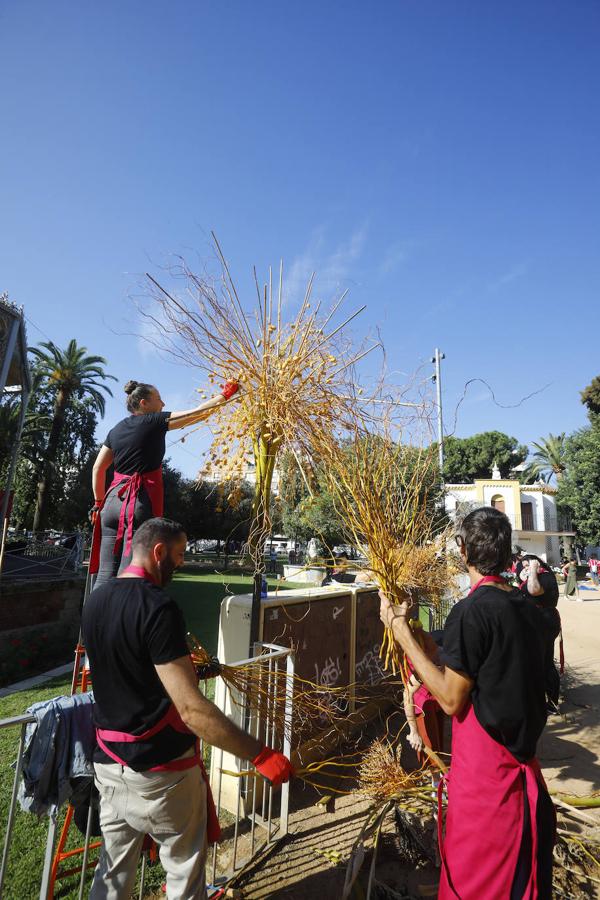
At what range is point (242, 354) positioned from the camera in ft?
9.64

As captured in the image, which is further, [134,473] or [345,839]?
[345,839]

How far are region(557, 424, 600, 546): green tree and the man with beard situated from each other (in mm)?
34599

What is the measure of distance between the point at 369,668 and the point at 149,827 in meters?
4.34

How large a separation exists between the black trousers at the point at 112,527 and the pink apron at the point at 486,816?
1934 mm

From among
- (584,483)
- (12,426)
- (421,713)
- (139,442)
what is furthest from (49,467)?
(584,483)

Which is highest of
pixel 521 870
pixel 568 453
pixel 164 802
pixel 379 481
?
pixel 568 453

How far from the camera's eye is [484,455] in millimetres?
44719

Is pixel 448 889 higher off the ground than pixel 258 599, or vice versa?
pixel 258 599

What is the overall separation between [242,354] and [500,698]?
226 cm

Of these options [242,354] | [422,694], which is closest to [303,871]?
[422,694]

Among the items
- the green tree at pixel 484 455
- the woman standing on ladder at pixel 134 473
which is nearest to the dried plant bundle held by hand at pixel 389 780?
the woman standing on ladder at pixel 134 473

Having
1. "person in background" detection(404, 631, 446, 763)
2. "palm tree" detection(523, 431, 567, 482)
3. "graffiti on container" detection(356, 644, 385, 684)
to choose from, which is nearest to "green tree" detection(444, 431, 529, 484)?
"palm tree" detection(523, 431, 567, 482)

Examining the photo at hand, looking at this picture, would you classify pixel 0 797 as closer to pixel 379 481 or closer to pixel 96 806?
pixel 96 806

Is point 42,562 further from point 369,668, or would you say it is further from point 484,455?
point 484,455
